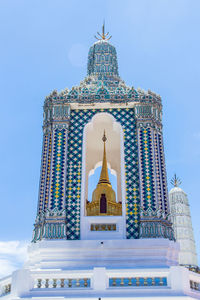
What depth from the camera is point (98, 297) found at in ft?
28.1

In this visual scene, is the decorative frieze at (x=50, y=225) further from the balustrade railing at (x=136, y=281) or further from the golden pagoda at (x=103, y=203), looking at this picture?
the balustrade railing at (x=136, y=281)

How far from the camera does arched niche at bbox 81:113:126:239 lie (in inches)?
462

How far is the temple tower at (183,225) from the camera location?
70.0 feet

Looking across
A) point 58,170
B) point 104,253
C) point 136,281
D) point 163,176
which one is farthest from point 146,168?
point 136,281

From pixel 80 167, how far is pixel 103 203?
4.63ft

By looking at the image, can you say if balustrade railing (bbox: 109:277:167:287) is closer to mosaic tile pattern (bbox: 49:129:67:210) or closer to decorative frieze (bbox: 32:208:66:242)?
decorative frieze (bbox: 32:208:66:242)

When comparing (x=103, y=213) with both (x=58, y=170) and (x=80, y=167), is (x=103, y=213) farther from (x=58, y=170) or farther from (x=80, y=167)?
(x=58, y=170)

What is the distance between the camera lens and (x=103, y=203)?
1290cm

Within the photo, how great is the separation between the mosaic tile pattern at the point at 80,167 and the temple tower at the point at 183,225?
10.3m

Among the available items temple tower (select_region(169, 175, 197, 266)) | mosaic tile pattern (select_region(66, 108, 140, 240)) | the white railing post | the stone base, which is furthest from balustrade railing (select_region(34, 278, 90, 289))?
temple tower (select_region(169, 175, 197, 266))

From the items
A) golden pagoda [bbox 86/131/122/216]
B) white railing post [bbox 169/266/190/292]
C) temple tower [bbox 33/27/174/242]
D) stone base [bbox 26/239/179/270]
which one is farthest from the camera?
golden pagoda [bbox 86/131/122/216]

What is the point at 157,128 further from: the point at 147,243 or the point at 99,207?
the point at 147,243

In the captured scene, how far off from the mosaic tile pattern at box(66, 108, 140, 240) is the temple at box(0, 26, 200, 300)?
31 millimetres

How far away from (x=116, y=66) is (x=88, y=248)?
8.61m
